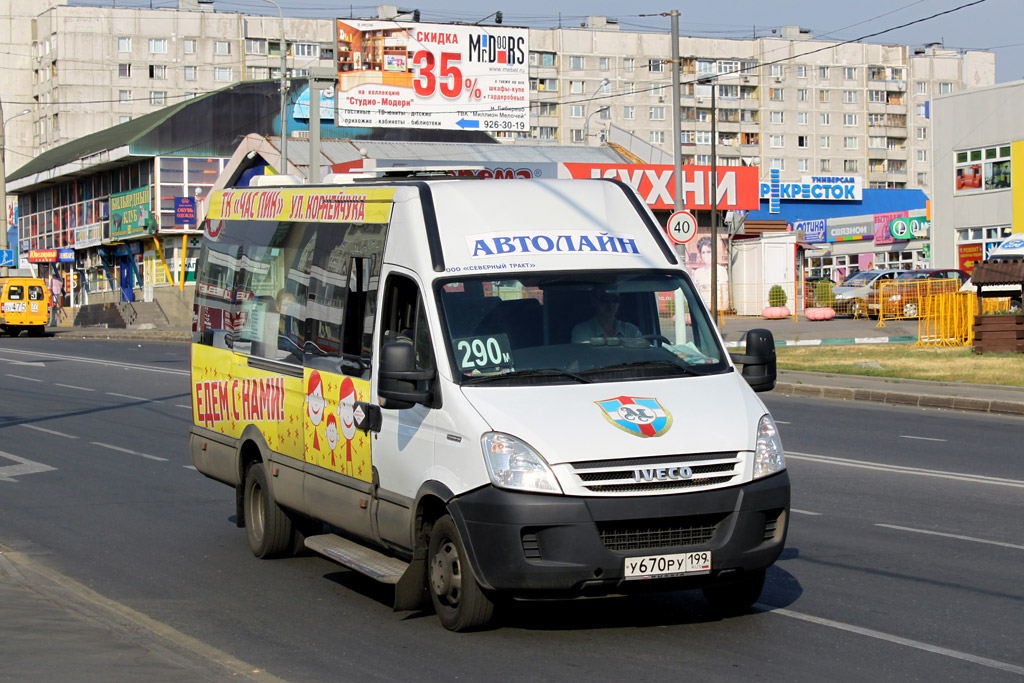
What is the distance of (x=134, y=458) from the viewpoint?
1536 cm

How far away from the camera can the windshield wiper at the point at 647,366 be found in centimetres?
711

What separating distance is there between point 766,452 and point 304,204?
13.2ft

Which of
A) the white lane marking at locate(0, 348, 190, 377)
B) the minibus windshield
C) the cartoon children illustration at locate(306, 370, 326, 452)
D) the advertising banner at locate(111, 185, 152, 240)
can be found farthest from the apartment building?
the minibus windshield

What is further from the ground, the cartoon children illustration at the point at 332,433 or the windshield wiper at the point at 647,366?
the windshield wiper at the point at 647,366

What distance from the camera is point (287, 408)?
903 cm

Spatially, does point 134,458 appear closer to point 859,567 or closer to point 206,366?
point 206,366

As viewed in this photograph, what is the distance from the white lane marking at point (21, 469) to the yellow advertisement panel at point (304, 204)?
184 inches

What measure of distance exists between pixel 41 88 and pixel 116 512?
108 metres

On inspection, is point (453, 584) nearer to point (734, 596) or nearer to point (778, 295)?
point (734, 596)

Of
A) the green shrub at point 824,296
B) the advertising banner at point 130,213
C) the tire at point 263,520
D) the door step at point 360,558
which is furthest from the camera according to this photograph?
the advertising banner at point 130,213

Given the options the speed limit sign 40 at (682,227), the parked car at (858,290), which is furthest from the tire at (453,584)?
the parked car at (858,290)

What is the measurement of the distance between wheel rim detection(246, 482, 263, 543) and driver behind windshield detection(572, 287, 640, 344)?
330 cm

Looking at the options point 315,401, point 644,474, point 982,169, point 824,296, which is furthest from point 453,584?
point 982,169

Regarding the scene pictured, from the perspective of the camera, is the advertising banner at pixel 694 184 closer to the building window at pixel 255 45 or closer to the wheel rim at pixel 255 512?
the wheel rim at pixel 255 512
